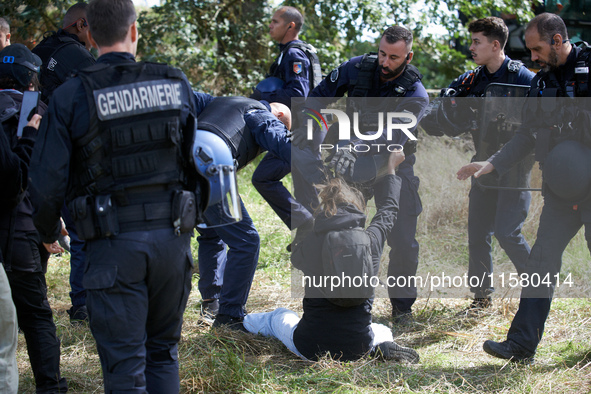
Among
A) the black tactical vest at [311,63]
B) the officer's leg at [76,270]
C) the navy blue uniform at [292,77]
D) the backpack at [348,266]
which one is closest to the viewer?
the backpack at [348,266]

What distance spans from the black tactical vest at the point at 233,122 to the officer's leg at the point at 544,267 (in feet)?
5.46

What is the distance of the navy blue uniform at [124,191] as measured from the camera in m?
2.10

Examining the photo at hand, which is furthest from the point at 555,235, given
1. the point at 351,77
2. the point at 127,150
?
the point at 127,150

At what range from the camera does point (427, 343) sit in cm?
377

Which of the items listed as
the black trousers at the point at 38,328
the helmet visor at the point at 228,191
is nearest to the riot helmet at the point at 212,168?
the helmet visor at the point at 228,191

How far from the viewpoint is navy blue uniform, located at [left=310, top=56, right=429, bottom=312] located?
3.99m

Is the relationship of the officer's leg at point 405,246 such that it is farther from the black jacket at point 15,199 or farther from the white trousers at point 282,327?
the black jacket at point 15,199

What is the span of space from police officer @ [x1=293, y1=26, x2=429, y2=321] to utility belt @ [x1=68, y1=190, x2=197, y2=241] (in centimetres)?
181

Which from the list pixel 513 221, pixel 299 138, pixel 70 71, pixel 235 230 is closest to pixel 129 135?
pixel 299 138

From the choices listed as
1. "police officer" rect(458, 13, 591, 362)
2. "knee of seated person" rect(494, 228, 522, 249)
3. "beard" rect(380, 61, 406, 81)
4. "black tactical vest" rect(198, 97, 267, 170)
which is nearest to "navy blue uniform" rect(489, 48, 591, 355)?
"police officer" rect(458, 13, 591, 362)

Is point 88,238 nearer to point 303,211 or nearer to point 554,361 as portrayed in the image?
point 303,211

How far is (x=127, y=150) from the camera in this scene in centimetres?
214

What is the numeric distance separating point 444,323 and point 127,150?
270cm

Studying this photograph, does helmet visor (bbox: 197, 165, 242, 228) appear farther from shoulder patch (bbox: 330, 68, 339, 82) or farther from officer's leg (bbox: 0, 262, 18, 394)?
shoulder patch (bbox: 330, 68, 339, 82)
